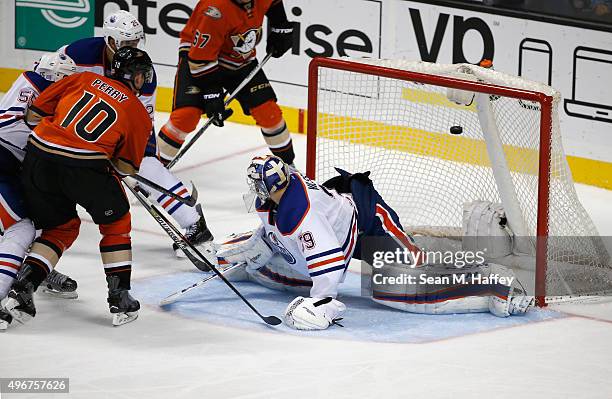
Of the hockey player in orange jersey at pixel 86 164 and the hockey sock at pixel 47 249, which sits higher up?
the hockey player in orange jersey at pixel 86 164

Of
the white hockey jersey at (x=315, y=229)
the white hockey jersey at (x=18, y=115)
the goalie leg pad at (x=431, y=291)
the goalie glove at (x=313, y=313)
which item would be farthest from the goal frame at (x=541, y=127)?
the white hockey jersey at (x=18, y=115)

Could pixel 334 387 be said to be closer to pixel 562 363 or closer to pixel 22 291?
pixel 562 363

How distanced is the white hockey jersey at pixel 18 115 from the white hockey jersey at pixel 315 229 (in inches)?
35.4

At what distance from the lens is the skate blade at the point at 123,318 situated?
491cm

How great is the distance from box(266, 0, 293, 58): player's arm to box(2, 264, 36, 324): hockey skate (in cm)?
210

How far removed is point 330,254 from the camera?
15.8 feet

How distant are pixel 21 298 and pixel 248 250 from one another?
957 mm

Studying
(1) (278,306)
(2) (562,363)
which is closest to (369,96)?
(1) (278,306)

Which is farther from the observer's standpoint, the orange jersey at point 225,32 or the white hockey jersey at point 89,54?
the orange jersey at point 225,32

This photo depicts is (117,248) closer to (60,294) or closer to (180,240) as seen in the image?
(180,240)

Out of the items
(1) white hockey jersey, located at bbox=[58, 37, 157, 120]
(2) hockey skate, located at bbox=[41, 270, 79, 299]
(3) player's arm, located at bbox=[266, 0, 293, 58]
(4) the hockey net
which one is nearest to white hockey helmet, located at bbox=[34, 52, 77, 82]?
(1) white hockey jersey, located at bbox=[58, 37, 157, 120]

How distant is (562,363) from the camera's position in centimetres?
459

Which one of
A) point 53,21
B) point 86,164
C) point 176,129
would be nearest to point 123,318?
point 86,164

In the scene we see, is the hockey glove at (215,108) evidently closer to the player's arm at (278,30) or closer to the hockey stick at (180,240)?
the player's arm at (278,30)
